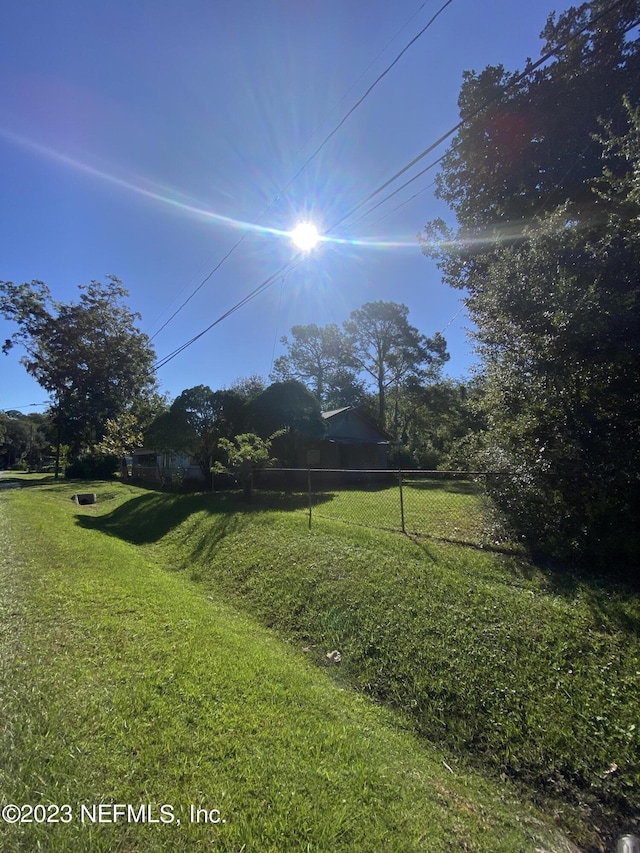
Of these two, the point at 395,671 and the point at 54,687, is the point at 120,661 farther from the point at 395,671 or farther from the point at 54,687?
the point at 395,671

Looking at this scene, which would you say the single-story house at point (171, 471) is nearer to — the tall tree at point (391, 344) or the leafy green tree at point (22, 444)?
the tall tree at point (391, 344)

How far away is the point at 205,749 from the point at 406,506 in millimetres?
8293

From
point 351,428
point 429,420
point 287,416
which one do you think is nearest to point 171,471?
point 287,416

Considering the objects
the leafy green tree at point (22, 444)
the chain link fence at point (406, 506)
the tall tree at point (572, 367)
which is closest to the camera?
the tall tree at point (572, 367)

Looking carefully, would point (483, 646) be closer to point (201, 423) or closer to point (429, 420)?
point (201, 423)

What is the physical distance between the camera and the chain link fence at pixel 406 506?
6.73 metres

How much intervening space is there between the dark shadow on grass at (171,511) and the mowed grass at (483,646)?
3.48 meters

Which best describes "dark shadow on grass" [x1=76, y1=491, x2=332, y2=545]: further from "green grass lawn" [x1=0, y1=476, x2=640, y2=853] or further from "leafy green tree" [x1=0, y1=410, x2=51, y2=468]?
"leafy green tree" [x1=0, y1=410, x2=51, y2=468]

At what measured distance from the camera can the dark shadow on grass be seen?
10.4 m

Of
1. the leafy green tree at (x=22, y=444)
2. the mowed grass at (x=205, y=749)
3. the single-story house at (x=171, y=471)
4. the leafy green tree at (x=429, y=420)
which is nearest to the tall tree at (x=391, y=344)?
the leafy green tree at (x=429, y=420)

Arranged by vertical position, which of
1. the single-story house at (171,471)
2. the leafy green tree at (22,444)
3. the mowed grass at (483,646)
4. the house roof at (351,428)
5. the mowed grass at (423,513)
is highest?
the leafy green tree at (22,444)

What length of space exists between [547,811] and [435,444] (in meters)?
25.4

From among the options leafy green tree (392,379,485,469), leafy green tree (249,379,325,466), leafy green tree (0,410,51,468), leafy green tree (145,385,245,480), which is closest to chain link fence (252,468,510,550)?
leafy green tree (249,379,325,466)

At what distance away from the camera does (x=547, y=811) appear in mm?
2469
